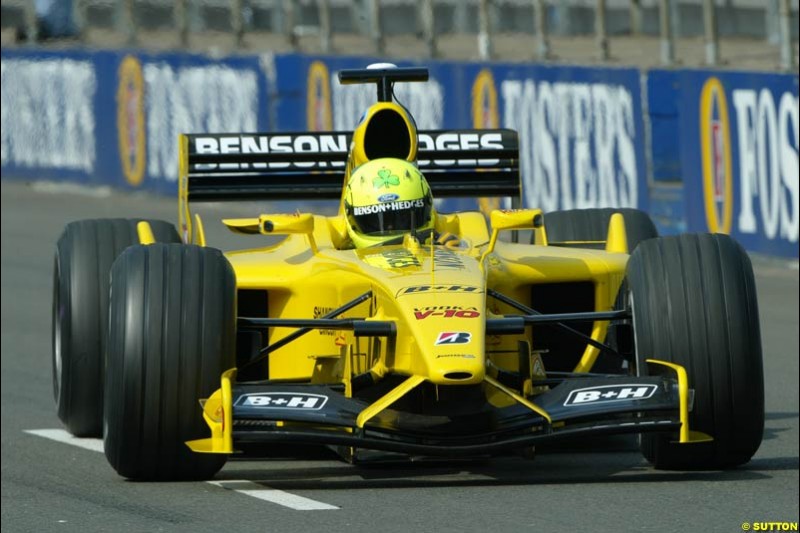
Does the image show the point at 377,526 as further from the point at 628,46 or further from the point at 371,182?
the point at 628,46

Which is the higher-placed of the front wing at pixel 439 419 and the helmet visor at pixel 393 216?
the helmet visor at pixel 393 216

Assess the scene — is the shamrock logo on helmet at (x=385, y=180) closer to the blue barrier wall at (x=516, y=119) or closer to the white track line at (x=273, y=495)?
the white track line at (x=273, y=495)

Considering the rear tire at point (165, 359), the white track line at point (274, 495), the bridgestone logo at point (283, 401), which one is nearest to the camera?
the white track line at point (274, 495)

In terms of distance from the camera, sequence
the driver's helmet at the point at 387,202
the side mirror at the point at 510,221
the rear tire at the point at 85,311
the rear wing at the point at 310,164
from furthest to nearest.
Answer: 1. the rear wing at the point at 310,164
2. the rear tire at the point at 85,311
3. the driver's helmet at the point at 387,202
4. the side mirror at the point at 510,221

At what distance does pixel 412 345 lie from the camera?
766 cm

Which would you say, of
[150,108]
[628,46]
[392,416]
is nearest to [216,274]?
[392,416]

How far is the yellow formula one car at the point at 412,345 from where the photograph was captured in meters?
7.58

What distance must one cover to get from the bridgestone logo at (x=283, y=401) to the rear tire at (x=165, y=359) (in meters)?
0.28

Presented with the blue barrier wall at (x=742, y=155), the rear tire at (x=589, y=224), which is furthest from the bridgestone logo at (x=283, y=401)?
the blue barrier wall at (x=742, y=155)

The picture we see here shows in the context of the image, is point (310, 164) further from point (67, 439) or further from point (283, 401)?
point (283, 401)

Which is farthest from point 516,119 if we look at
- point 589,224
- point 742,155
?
point 589,224

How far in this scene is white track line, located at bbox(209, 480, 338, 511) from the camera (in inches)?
293

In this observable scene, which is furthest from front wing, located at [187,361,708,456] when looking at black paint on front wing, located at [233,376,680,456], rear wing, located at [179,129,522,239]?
rear wing, located at [179,129,522,239]

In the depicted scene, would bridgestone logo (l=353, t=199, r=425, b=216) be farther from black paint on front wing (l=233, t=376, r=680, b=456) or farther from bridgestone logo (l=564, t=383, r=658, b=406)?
bridgestone logo (l=564, t=383, r=658, b=406)
